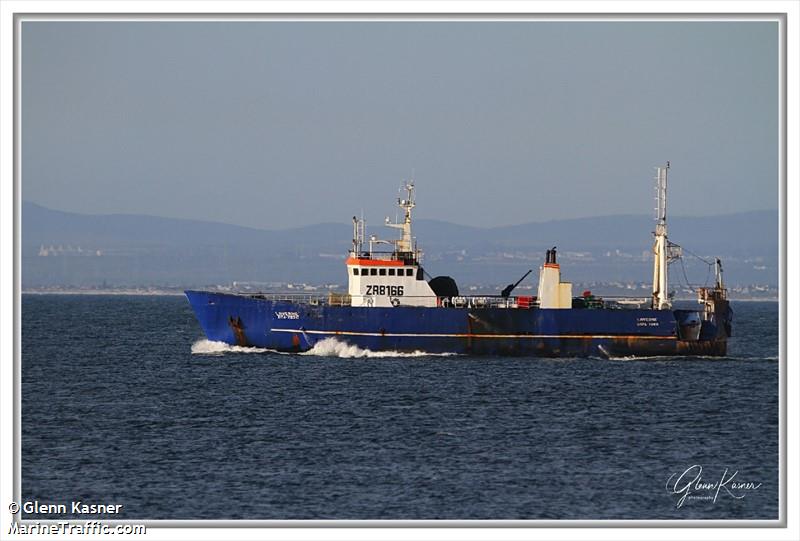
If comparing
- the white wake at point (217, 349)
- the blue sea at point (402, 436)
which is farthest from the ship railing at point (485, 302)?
the white wake at point (217, 349)

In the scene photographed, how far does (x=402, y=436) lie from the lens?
1575 inches

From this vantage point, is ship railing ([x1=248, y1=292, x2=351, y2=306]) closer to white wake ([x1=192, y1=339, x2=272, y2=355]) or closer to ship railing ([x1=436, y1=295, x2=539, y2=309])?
white wake ([x1=192, y1=339, x2=272, y2=355])

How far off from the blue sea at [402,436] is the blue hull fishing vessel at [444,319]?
77 cm

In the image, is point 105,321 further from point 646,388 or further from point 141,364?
point 646,388

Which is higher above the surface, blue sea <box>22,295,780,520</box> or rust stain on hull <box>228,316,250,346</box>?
rust stain on hull <box>228,316,250,346</box>

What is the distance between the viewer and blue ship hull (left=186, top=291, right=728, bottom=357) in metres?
59.0

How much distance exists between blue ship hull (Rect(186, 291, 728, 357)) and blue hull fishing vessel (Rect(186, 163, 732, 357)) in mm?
44

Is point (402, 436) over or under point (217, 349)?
under

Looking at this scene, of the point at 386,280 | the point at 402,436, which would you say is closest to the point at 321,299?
the point at 386,280

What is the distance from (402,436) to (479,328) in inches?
765

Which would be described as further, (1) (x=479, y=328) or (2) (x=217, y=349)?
(2) (x=217, y=349)

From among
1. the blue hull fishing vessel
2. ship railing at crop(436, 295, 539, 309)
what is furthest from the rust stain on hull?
ship railing at crop(436, 295, 539, 309)

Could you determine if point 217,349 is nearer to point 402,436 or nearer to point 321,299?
point 321,299

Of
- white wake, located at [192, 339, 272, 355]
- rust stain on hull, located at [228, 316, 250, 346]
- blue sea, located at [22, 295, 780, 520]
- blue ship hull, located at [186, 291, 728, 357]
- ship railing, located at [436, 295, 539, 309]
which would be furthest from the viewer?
white wake, located at [192, 339, 272, 355]
